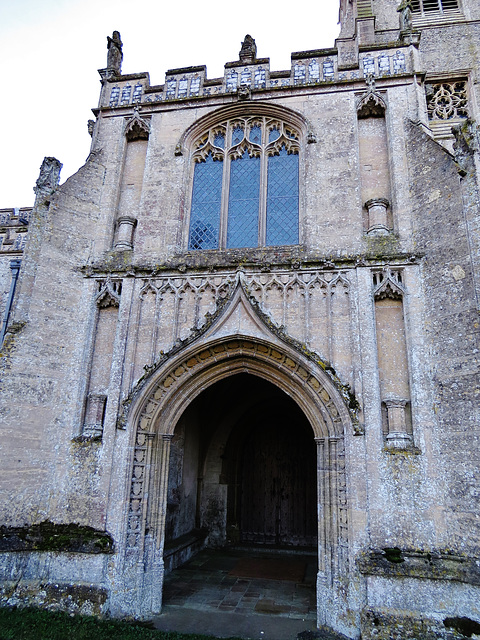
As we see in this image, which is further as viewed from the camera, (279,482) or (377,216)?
(279,482)

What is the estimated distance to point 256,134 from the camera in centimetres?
1007

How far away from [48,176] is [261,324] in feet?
17.7

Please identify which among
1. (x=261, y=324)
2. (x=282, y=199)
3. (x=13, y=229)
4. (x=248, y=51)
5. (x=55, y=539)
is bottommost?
(x=55, y=539)

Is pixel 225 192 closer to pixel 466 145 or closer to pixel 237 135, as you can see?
pixel 237 135

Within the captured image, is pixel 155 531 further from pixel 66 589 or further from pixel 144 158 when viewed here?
pixel 144 158

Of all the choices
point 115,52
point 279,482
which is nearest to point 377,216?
point 279,482

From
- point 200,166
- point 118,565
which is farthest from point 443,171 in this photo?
point 118,565

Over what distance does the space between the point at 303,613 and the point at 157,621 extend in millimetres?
2286

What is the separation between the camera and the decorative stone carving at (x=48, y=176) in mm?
9062

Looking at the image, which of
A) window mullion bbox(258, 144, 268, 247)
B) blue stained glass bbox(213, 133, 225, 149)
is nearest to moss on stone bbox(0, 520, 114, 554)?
window mullion bbox(258, 144, 268, 247)

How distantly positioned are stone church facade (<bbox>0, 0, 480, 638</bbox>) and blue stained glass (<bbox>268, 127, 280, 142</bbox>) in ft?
0.40

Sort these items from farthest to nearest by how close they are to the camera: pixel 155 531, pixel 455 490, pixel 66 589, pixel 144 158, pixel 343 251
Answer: pixel 144 158 → pixel 343 251 → pixel 155 531 → pixel 66 589 → pixel 455 490

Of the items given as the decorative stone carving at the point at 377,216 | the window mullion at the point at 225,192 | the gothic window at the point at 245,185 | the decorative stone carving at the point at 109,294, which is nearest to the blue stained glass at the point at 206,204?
the gothic window at the point at 245,185

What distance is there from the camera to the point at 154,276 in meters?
8.62
